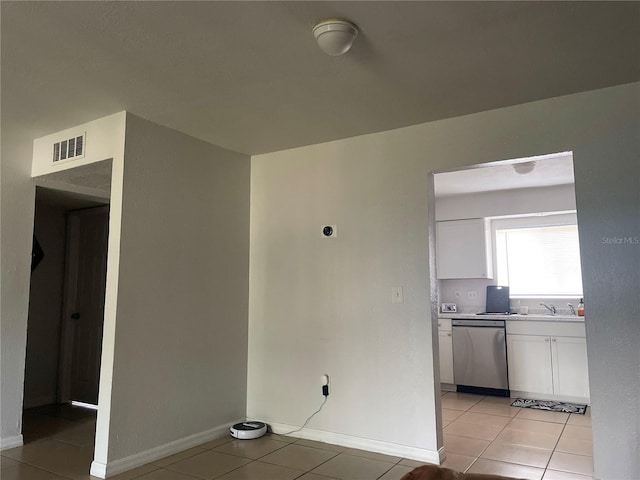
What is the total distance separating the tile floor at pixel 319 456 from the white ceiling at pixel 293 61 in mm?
2411

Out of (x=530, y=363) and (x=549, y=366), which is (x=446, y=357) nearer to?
(x=530, y=363)

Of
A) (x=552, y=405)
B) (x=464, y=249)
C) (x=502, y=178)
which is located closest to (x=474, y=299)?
(x=464, y=249)

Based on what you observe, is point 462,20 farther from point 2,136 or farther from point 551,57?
point 2,136

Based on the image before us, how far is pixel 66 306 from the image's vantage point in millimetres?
5203

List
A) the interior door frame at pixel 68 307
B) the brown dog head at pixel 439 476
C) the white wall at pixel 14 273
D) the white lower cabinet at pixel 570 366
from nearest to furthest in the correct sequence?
the brown dog head at pixel 439 476
the white wall at pixel 14 273
the white lower cabinet at pixel 570 366
the interior door frame at pixel 68 307

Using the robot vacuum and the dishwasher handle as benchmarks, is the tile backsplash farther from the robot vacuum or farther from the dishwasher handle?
the robot vacuum

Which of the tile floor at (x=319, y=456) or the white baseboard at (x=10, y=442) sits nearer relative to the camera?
the tile floor at (x=319, y=456)

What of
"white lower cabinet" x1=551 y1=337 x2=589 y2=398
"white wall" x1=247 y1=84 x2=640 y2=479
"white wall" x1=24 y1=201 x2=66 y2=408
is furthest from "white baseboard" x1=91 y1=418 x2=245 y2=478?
"white lower cabinet" x1=551 y1=337 x2=589 y2=398

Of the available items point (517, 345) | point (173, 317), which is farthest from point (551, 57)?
point (517, 345)

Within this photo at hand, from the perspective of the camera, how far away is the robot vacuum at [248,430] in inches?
144

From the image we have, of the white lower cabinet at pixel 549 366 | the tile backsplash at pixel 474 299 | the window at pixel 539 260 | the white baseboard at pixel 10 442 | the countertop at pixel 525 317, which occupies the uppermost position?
the window at pixel 539 260

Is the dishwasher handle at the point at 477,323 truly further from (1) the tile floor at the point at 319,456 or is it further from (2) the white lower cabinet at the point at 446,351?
(1) the tile floor at the point at 319,456

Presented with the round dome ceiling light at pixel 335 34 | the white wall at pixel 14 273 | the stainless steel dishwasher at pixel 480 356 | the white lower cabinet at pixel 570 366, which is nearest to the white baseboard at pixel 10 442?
the white wall at pixel 14 273

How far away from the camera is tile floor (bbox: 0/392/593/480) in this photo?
2.94 metres
